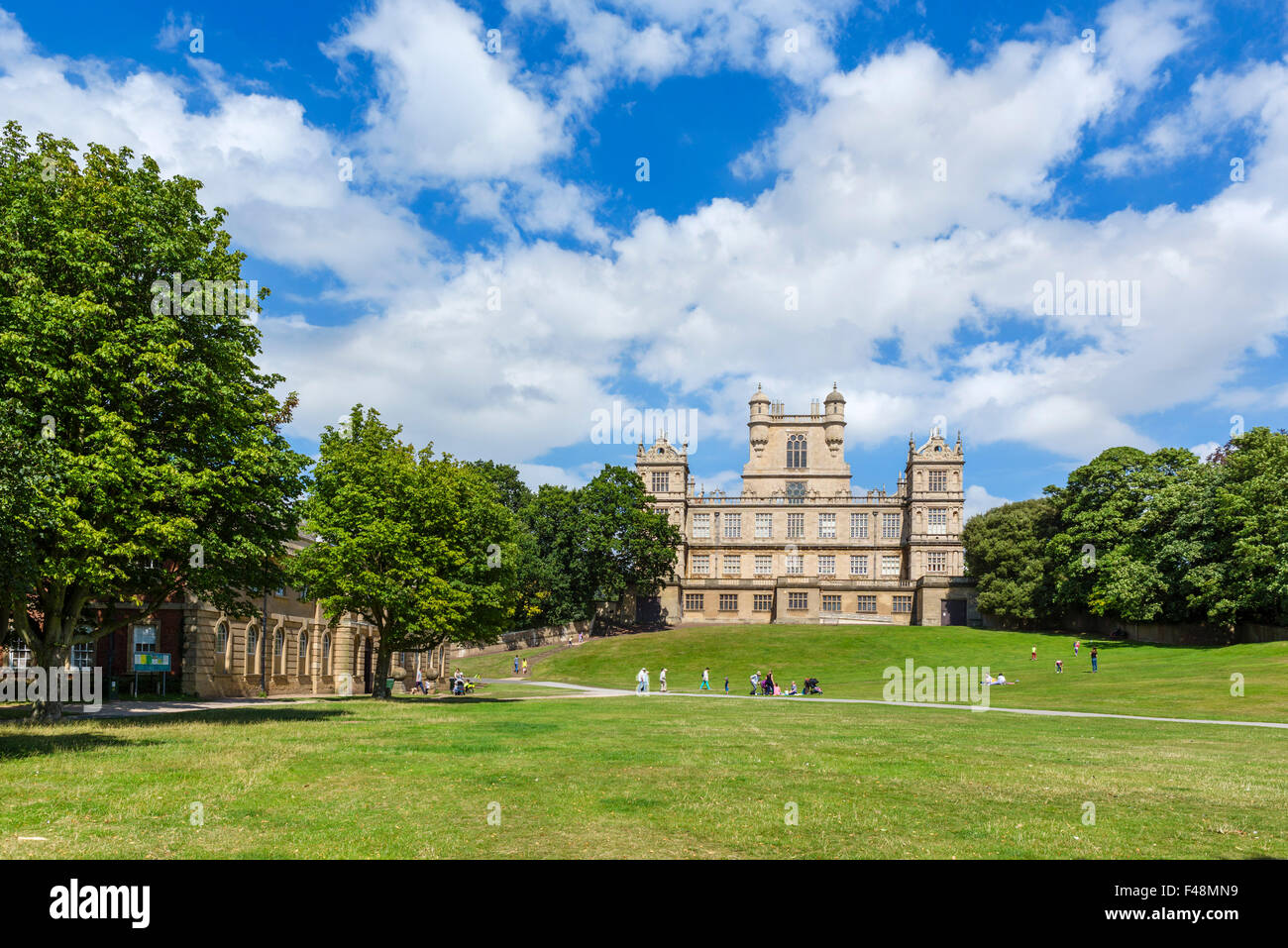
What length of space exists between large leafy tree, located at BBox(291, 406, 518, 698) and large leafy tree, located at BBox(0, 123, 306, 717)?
33.3ft

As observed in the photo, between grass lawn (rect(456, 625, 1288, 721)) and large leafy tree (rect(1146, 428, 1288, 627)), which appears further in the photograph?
large leafy tree (rect(1146, 428, 1288, 627))

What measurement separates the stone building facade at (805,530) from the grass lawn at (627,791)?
77699 millimetres

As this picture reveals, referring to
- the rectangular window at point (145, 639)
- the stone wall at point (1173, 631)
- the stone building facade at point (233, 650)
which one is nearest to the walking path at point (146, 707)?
the stone building facade at point (233, 650)

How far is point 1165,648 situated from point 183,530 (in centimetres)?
6893

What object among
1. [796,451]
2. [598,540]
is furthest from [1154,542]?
[598,540]

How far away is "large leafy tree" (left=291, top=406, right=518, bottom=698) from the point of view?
37.8 metres

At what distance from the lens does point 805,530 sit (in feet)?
351

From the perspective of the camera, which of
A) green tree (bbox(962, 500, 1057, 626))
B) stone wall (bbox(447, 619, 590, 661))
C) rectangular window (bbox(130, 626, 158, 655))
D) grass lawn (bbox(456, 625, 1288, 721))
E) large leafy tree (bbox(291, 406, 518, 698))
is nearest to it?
large leafy tree (bbox(291, 406, 518, 698))

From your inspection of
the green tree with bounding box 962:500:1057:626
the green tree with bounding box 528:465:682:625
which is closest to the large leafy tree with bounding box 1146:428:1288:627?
the green tree with bounding box 962:500:1057:626

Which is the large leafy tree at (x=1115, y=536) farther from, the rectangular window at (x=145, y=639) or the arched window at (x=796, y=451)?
the rectangular window at (x=145, y=639)

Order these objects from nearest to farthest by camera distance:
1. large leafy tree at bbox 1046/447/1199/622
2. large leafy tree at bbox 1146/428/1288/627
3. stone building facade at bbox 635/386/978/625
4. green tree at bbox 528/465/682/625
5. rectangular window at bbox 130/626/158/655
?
1. rectangular window at bbox 130/626/158/655
2. large leafy tree at bbox 1146/428/1288/627
3. large leafy tree at bbox 1046/447/1199/622
4. green tree at bbox 528/465/682/625
5. stone building facade at bbox 635/386/978/625

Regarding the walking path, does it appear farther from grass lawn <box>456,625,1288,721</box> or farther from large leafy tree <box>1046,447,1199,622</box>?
large leafy tree <box>1046,447,1199,622</box>

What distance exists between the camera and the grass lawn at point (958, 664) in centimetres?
4009

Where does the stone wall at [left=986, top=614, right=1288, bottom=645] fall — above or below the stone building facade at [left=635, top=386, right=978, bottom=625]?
below
